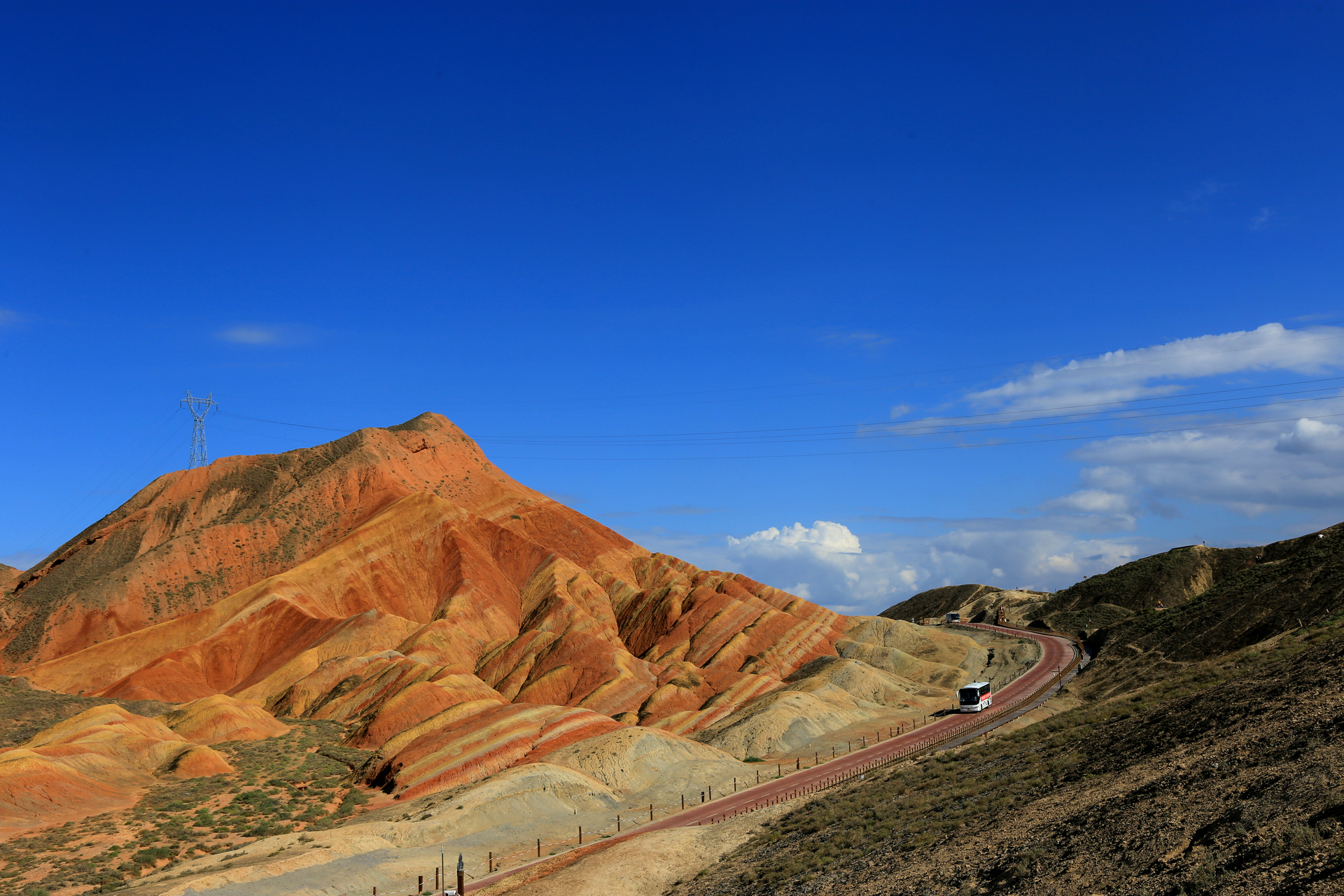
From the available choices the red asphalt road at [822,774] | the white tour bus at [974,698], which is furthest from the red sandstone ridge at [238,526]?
the red asphalt road at [822,774]

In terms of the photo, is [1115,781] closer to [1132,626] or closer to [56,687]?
[1132,626]

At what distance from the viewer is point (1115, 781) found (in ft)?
90.6

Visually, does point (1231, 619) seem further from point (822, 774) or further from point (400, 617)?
point (400, 617)

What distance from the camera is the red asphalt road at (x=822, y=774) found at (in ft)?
158

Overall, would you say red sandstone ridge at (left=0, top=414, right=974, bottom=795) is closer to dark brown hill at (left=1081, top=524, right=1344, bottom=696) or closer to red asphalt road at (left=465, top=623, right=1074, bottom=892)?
red asphalt road at (left=465, top=623, right=1074, bottom=892)

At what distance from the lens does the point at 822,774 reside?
56.1 metres

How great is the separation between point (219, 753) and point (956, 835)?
60247 mm

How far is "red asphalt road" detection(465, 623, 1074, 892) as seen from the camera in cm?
4806

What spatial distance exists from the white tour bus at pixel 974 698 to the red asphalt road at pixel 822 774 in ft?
2.22

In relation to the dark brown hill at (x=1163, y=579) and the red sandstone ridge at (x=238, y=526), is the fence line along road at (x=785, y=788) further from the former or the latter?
the red sandstone ridge at (x=238, y=526)

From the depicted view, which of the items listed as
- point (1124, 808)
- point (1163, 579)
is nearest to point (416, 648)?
point (1124, 808)

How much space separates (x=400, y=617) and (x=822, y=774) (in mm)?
64530

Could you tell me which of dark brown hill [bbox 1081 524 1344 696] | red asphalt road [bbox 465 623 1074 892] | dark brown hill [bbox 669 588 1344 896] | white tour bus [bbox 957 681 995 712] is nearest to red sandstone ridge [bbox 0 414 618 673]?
white tour bus [bbox 957 681 995 712]

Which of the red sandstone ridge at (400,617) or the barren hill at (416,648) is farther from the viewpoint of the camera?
the red sandstone ridge at (400,617)
